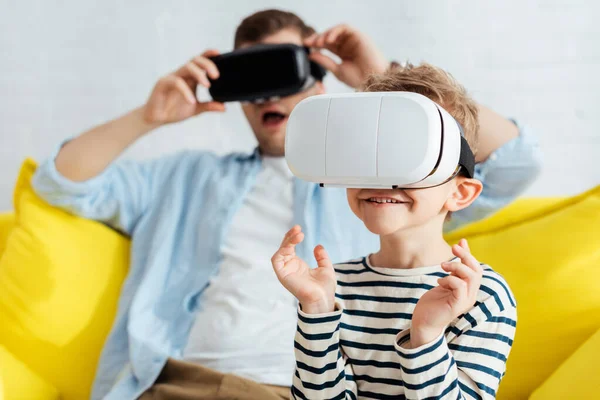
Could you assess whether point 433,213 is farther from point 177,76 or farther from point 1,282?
point 1,282

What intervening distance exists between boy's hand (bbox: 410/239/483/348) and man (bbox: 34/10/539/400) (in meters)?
0.49

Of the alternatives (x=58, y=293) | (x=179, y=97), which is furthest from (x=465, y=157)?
(x=58, y=293)

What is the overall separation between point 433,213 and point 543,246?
1.65 feet

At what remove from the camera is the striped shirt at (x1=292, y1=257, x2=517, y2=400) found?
72cm

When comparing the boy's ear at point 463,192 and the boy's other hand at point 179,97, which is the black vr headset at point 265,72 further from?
the boy's ear at point 463,192

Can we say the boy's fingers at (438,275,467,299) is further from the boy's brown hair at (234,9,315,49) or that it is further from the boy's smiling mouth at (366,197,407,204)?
the boy's brown hair at (234,9,315,49)

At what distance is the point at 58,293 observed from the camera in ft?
4.43

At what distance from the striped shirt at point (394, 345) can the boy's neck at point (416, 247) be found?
0.01m

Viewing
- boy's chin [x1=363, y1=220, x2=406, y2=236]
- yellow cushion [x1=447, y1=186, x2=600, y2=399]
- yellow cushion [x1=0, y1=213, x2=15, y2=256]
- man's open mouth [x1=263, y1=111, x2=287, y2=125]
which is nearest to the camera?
boy's chin [x1=363, y1=220, x2=406, y2=236]

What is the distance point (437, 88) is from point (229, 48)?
1.17 m

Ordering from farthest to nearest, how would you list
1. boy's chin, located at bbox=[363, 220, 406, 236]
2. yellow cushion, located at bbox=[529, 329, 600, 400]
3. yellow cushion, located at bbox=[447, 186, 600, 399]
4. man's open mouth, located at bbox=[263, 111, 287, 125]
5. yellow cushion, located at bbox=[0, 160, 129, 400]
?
1. man's open mouth, located at bbox=[263, 111, 287, 125]
2. yellow cushion, located at bbox=[0, 160, 129, 400]
3. yellow cushion, located at bbox=[447, 186, 600, 399]
4. yellow cushion, located at bbox=[529, 329, 600, 400]
5. boy's chin, located at bbox=[363, 220, 406, 236]

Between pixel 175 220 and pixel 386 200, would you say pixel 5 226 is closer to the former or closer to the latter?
pixel 175 220

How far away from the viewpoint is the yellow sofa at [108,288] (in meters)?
1.12

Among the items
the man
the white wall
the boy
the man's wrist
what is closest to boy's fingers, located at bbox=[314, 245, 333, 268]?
the boy
